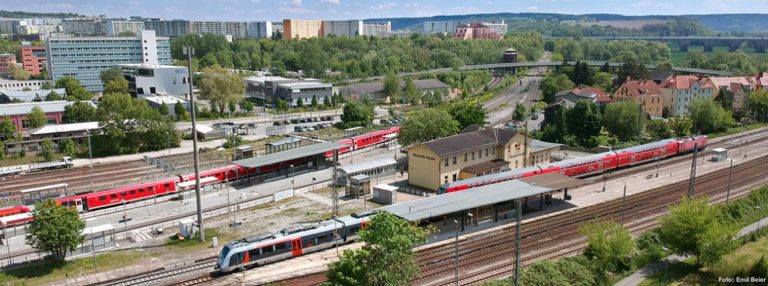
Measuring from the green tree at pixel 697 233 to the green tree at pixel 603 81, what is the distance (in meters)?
87.7

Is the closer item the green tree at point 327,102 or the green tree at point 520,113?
the green tree at point 520,113

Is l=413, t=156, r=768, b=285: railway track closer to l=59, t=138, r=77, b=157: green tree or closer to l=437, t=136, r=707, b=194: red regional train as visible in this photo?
l=437, t=136, r=707, b=194: red regional train

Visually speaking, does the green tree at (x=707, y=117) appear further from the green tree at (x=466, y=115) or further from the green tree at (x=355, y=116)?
the green tree at (x=355, y=116)

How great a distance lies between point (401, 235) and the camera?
76.7ft

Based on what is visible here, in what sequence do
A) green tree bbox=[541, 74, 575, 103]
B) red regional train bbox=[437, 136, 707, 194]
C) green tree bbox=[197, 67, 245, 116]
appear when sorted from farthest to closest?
green tree bbox=[541, 74, 575, 103] → green tree bbox=[197, 67, 245, 116] → red regional train bbox=[437, 136, 707, 194]

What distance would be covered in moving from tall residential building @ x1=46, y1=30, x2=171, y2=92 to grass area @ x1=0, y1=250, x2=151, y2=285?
105 metres

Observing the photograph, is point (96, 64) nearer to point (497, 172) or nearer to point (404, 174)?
point (404, 174)

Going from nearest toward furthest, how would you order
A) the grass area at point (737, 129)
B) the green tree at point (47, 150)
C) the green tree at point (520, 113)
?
the green tree at point (47, 150), the grass area at point (737, 129), the green tree at point (520, 113)

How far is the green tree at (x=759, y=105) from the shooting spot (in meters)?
83.2

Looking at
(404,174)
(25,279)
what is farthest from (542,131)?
(25,279)

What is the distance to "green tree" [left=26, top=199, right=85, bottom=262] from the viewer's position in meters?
31.5

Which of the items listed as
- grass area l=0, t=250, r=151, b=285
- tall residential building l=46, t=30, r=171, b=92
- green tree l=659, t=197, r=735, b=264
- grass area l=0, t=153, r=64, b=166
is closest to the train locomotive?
grass area l=0, t=250, r=151, b=285

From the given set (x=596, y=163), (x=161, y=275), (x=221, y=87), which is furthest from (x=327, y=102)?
(x=161, y=275)

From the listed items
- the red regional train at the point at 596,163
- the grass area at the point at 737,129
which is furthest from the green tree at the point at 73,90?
the grass area at the point at 737,129
